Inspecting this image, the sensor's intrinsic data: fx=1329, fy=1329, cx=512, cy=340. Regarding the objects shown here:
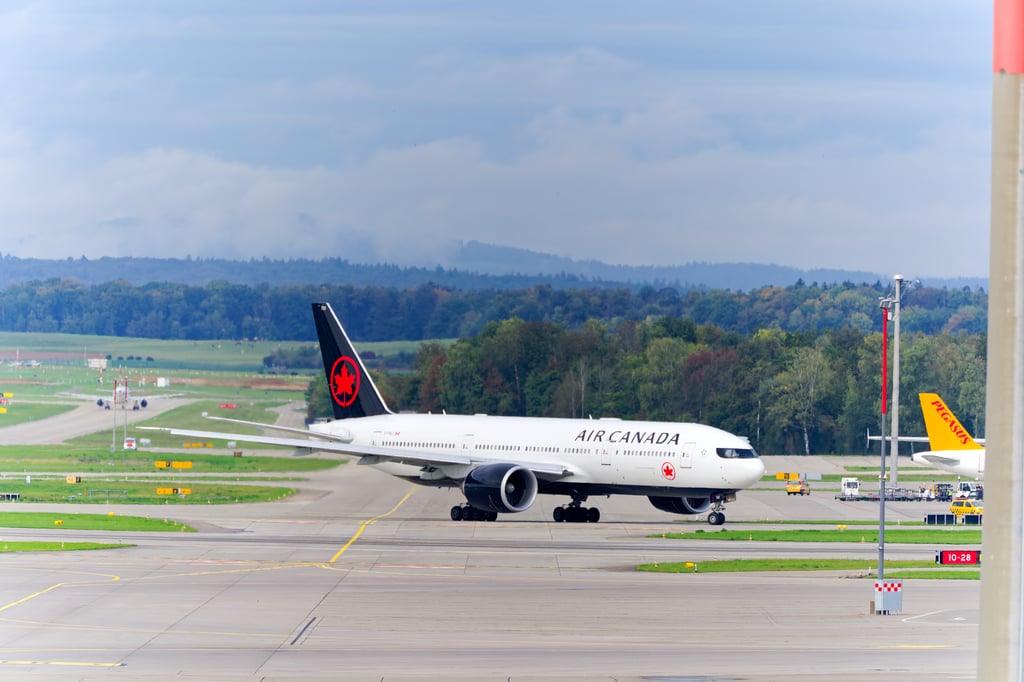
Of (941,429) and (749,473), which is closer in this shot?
(749,473)

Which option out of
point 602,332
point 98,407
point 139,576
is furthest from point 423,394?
point 139,576

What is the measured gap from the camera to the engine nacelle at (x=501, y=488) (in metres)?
62.9

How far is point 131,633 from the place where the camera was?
108ft

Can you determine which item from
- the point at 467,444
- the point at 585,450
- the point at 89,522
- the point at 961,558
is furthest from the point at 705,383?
the point at 961,558

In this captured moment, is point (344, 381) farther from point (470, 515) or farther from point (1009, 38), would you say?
point (1009, 38)

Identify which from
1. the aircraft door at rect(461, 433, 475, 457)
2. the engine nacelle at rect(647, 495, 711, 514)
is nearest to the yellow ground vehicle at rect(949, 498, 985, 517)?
the engine nacelle at rect(647, 495, 711, 514)

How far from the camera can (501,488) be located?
206ft

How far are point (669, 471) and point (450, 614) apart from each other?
27.2 metres

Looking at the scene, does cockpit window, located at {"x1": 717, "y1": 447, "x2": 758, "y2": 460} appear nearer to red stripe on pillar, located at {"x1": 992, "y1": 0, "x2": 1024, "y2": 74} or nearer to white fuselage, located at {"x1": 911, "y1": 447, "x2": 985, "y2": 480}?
white fuselage, located at {"x1": 911, "y1": 447, "x2": 985, "y2": 480}

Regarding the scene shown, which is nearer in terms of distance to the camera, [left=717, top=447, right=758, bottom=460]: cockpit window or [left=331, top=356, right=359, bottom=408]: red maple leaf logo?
[left=717, top=447, right=758, bottom=460]: cockpit window

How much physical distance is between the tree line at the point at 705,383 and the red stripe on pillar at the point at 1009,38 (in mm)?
105310

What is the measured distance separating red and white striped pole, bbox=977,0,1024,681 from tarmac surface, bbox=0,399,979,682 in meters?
8.97

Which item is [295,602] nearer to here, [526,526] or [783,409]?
[526,526]

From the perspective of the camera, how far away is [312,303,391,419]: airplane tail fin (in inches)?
2963
